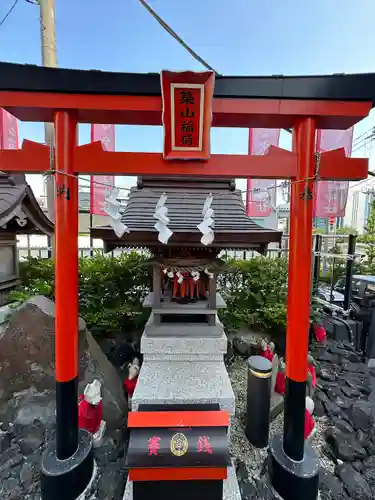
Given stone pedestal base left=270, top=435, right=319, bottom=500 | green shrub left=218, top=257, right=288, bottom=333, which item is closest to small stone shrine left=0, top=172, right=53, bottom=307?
green shrub left=218, top=257, right=288, bottom=333

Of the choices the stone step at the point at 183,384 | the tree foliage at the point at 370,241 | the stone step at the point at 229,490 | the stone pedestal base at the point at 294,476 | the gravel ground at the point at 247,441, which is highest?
the tree foliage at the point at 370,241

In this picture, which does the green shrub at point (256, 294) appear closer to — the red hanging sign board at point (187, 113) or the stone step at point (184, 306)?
the stone step at point (184, 306)

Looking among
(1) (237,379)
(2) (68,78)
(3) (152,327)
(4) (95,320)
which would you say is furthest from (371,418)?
(2) (68,78)

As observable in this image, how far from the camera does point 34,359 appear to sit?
12.0 feet

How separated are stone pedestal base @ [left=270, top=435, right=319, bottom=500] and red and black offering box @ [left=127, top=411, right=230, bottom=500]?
2.15 ft

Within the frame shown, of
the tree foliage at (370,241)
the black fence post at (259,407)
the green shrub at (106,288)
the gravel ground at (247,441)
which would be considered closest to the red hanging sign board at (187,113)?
the black fence post at (259,407)

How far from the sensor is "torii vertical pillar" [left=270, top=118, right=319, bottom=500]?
2.56m

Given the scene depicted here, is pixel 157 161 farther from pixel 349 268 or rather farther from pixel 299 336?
pixel 349 268

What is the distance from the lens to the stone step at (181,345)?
146 inches

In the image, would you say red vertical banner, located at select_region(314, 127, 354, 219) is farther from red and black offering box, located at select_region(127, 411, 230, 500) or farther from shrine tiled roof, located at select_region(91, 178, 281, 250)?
red and black offering box, located at select_region(127, 411, 230, 500)

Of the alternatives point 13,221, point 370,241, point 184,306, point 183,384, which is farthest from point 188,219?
point 370,241

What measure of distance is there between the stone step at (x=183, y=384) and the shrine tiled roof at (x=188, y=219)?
1.79 meters

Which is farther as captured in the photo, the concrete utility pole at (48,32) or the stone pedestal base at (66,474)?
the concrete utility pole at (48,32)

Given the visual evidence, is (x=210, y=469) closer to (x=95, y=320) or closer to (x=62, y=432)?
(x=62, y=432)
